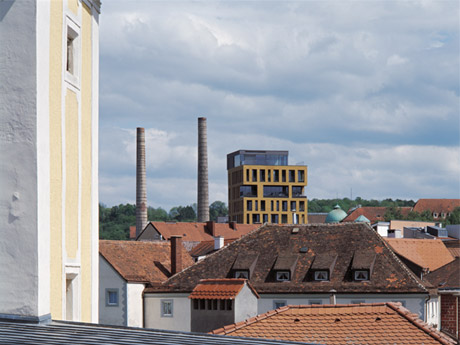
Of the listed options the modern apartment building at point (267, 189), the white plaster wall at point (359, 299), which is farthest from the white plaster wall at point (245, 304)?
the modern apartment building at point (267, 189)

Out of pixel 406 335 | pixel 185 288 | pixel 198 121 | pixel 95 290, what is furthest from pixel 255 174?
pixel 95 290

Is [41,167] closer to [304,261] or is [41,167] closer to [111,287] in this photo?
[304,261]

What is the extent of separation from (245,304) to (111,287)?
14.6 metres

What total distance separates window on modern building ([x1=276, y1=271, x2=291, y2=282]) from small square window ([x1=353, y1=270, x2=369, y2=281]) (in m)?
4.02

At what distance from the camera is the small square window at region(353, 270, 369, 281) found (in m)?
53.5

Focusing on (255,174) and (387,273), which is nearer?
(387,273)

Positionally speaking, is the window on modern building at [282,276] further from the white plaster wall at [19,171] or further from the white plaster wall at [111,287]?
the white plaster wall at [19,171]

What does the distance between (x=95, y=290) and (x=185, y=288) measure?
42.5 m

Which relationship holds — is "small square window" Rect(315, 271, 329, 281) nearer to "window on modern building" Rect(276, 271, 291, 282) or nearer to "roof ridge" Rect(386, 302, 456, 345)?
"window on modern building" Rect(276, 271, 291, 282)

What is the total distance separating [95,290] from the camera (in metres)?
13.9

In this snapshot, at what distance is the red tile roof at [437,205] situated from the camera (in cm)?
17338

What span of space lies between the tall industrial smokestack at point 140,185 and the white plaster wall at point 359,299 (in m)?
56.8

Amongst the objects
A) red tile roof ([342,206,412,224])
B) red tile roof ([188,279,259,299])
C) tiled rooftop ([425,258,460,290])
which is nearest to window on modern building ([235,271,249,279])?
red tile roof ([188,279,259,299])

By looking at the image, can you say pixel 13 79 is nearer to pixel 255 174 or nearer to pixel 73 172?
pixel 73 172
